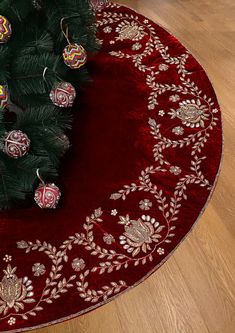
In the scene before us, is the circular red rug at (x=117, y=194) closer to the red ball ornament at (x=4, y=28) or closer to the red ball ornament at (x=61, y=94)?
the red ball ornament at (x=61, y=94)

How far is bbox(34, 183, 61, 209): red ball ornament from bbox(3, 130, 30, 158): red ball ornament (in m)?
0.19

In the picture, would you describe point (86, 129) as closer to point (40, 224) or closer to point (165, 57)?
point (40, 224)

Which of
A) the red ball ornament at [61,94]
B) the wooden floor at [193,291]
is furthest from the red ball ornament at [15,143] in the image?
the wooden floor at [193,291]

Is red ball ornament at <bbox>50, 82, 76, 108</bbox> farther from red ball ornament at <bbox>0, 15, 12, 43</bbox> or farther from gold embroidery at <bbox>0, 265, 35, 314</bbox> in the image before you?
gold embroidery at <bbox>0, 265, 35, 314</bbox>

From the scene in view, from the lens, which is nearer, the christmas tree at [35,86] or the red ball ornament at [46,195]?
the christmas tree at [35,86]

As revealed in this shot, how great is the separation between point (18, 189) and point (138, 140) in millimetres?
604

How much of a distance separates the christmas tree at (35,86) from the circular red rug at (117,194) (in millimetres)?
147

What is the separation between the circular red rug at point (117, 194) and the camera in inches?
47.9

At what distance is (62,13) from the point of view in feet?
4.49

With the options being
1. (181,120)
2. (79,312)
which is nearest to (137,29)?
(181,120)

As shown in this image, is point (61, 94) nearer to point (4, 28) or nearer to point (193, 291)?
point (4, 28)

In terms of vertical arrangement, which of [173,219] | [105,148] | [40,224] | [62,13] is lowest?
[40,224]

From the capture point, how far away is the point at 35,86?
4.17 ft

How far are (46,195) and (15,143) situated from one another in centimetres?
24
